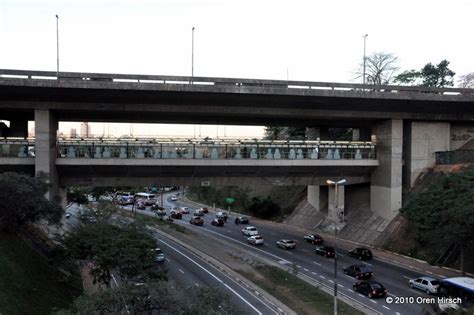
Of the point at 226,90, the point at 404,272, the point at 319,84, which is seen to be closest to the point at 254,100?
the point at 226,90

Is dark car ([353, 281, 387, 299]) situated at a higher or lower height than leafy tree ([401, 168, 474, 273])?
lower

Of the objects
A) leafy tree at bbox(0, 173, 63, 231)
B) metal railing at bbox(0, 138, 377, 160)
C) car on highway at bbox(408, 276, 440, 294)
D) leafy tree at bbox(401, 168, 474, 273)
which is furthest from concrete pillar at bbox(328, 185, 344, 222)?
leafy tree at bbox(0, 173, 63, 231)

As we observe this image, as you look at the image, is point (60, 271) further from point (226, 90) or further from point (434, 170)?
point (434, 170)

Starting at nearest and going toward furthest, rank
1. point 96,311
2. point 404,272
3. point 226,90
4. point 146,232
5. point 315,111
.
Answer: point 96,311 → point 146,232 → point 404,272 → point 226,90 → point 315,111

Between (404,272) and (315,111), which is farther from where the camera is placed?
(315,111)

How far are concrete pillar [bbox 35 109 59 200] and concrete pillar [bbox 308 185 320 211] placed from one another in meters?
32.9

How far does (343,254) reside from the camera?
4028cm

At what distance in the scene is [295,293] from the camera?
28.1 meters

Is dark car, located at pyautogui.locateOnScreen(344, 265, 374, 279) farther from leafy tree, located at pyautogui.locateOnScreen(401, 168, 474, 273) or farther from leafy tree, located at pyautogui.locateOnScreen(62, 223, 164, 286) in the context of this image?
leafy tree, located at pyautogui.locateOnScreen(62, 223, 164, 286)

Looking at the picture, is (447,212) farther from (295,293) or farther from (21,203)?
(21,203)

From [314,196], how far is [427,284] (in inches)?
1189

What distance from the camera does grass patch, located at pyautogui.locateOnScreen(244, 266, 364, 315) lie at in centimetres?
2481

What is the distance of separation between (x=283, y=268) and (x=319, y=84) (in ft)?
57.2

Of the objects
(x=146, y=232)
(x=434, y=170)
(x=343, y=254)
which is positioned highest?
(x=434, y=170)
